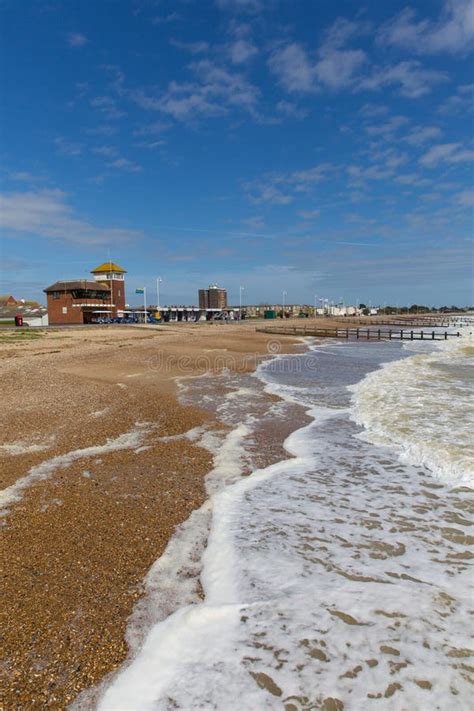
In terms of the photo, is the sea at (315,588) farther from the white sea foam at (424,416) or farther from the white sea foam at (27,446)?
the white sea foam at (27,446)

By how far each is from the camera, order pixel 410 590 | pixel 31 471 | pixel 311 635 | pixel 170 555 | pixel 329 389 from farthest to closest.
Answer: pixel 329 389 → pixel 31 471 → pixel 170 555 → pixel 410 590 → pixel 311 635

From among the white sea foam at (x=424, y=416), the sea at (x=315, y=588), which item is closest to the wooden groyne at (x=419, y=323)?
the white sea foam at (x=424, y=416)

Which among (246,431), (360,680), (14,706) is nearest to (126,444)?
(246,431)

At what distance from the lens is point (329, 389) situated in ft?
47.0

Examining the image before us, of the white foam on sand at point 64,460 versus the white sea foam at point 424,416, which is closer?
the white foam on sand at point 64,460

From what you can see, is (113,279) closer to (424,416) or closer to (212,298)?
(212,298)

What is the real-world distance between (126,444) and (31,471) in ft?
6.10

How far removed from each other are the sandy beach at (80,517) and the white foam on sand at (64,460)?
0.06 feet

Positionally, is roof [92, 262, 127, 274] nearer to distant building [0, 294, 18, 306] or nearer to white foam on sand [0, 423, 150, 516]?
distant building [0, 294, 18, 306]

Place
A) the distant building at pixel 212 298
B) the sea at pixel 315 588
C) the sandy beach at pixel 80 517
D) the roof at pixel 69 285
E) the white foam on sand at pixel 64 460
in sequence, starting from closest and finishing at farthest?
the sea at pixel 315 588, the sandy beach at pixel 80 517, the white foam on sand at pixel 64 460, the roof at pixel 69 285, the distant building at pixel 212 298

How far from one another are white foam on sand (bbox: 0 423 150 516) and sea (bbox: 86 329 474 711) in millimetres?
1704

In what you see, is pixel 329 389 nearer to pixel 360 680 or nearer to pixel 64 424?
pixel 64 424

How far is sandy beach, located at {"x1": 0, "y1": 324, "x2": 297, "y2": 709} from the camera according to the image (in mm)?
Result: 2816

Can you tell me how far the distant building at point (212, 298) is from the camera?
116125mm
